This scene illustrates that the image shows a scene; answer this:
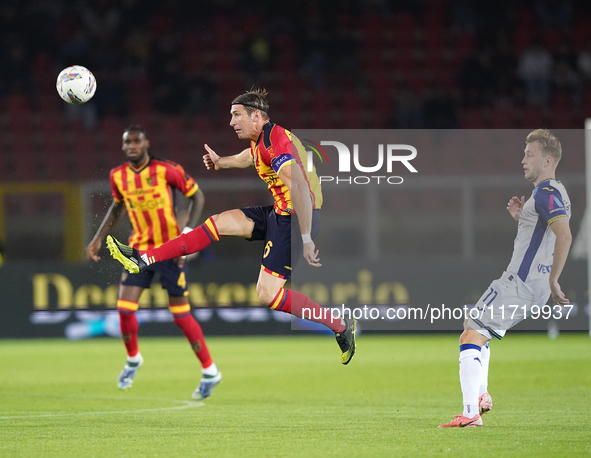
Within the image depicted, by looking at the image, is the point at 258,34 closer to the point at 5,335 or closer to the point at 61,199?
the point at 61,199

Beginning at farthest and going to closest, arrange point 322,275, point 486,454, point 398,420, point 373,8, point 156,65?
point 373,8, point 156,65, point 322,275, point 398,420, point 486,454

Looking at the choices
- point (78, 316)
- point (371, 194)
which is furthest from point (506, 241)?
point (78, 316)

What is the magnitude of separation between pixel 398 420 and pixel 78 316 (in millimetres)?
7879

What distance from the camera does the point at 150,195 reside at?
8.42 metres

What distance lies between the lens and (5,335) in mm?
13133

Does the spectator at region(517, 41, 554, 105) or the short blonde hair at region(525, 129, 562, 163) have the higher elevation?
the spectator at region(517, 41, 554, 105)

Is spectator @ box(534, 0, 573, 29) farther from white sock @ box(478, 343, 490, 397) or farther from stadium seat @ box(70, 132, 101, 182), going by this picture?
white sock @ box(478, 343, 490, 397)

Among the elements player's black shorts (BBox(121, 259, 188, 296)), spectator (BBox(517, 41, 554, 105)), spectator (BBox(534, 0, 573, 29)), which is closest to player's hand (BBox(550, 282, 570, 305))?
player's black shorts (BBox(121, 259, 188, 296))

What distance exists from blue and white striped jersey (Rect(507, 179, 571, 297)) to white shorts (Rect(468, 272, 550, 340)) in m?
0.04

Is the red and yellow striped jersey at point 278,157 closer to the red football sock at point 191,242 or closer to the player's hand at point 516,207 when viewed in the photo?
the red football sock at point 191,242

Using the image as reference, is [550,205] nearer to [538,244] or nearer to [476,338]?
[538,244]

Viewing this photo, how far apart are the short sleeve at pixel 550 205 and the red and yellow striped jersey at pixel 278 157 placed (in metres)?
1.63

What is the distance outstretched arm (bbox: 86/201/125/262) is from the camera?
8125mm

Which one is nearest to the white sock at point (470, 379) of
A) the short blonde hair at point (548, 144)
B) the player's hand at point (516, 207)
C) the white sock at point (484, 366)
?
the white sock at point (484, 366)
